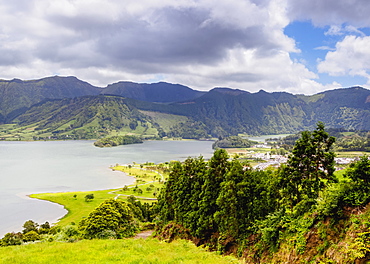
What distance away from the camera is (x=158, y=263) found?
68.4 feet

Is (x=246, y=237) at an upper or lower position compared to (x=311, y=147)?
lower

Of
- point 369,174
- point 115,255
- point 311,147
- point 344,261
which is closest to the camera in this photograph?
point 344,261

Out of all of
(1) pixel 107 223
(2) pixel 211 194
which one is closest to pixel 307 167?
(2) pixel 211 194

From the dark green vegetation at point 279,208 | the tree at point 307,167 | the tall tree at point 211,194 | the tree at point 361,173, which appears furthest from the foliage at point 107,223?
the tree at point 361,173

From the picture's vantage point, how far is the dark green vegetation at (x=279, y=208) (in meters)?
21.3

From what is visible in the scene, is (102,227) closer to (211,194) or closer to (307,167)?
(211,194)

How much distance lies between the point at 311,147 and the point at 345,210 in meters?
11.5

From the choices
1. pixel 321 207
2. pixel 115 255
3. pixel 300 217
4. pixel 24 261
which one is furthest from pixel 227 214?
pixel 24 261

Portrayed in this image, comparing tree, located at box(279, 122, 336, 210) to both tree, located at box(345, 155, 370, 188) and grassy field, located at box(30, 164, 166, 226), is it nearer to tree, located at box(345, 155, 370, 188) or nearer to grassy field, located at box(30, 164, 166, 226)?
tree, located at box(345, 155, 370, 188)

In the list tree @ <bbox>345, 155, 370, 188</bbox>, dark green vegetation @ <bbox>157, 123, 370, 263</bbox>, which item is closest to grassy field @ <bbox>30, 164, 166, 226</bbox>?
dark green vegetation @ <bbox>157, 123, 370, 263</bbox>

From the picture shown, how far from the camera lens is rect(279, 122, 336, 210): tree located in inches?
1225

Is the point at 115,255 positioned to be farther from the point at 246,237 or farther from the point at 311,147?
the point at 311,147

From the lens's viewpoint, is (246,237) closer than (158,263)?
No

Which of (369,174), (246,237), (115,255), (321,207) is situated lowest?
(246,237)
